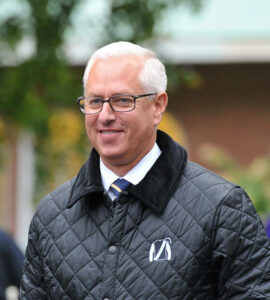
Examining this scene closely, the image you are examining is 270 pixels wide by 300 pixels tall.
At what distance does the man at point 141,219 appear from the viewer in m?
2.90

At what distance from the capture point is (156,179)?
3.10 meters

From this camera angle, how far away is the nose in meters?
2.96

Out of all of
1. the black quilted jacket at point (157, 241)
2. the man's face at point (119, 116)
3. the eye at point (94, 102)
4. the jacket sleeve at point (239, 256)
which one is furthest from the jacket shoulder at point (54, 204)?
the jacket sleeve at point (239, 256)

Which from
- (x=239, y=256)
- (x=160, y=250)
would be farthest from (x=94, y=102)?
(x=239, y=256)

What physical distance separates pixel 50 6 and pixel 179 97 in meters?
7.38

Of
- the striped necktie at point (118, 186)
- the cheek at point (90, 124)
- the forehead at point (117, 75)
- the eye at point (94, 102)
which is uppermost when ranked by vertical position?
the forehead at point (117, 75)

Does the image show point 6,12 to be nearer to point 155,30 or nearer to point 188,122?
point 155,30

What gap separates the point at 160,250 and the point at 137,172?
0.33 meters

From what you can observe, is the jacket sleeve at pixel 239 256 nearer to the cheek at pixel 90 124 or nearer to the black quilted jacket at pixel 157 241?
the black quilted jacket at pixel 157 241

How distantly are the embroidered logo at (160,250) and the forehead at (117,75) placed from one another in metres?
0.56

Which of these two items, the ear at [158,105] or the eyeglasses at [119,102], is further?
the ear at [158,105]

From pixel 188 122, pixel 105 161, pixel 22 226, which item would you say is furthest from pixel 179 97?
pixel 105 161

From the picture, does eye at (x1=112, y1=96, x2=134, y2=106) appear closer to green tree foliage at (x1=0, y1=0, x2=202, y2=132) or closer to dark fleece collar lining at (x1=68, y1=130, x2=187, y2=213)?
dark fleece collar lining at (x1=68, y1=130, x2=187, y2=213)

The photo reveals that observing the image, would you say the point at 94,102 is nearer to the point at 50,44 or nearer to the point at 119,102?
the point at 119,102
